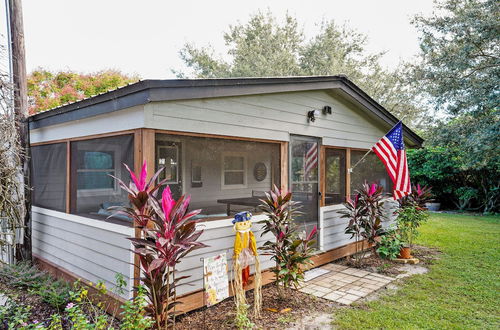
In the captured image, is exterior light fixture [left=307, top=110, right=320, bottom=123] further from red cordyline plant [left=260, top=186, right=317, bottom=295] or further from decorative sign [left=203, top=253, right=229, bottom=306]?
decorative sign [left=203, top=253, right=229, bottom=306]

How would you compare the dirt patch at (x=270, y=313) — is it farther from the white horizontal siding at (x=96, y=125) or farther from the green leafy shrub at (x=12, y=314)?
the white horizontal siding at (x=96, y=125)

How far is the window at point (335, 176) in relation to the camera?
5789 millimetres

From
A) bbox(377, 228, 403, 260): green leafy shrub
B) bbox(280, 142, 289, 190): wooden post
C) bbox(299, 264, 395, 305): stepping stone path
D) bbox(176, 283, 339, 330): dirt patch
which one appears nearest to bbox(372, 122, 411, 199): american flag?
bbox(377, 228, 403, 260): green leafy shrub

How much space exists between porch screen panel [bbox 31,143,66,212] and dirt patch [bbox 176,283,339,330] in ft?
8.08

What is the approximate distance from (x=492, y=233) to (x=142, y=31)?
22846 millimetres

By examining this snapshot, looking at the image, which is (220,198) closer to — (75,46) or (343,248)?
(343,248)

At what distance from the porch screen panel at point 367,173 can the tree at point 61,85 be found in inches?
407

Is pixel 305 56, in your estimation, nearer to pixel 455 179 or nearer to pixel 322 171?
pixel 455 179

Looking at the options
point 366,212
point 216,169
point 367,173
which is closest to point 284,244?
point 366,212

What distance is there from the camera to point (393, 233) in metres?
6.00

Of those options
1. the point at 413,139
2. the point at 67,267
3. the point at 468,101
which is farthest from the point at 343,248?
the point at 468,101

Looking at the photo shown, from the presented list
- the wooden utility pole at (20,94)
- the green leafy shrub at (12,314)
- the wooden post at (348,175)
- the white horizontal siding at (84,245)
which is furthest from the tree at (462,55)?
the green leafy shrub at (12,314)

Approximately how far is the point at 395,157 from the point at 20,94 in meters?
5.89

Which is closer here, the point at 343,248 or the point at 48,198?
the point at 48,198
